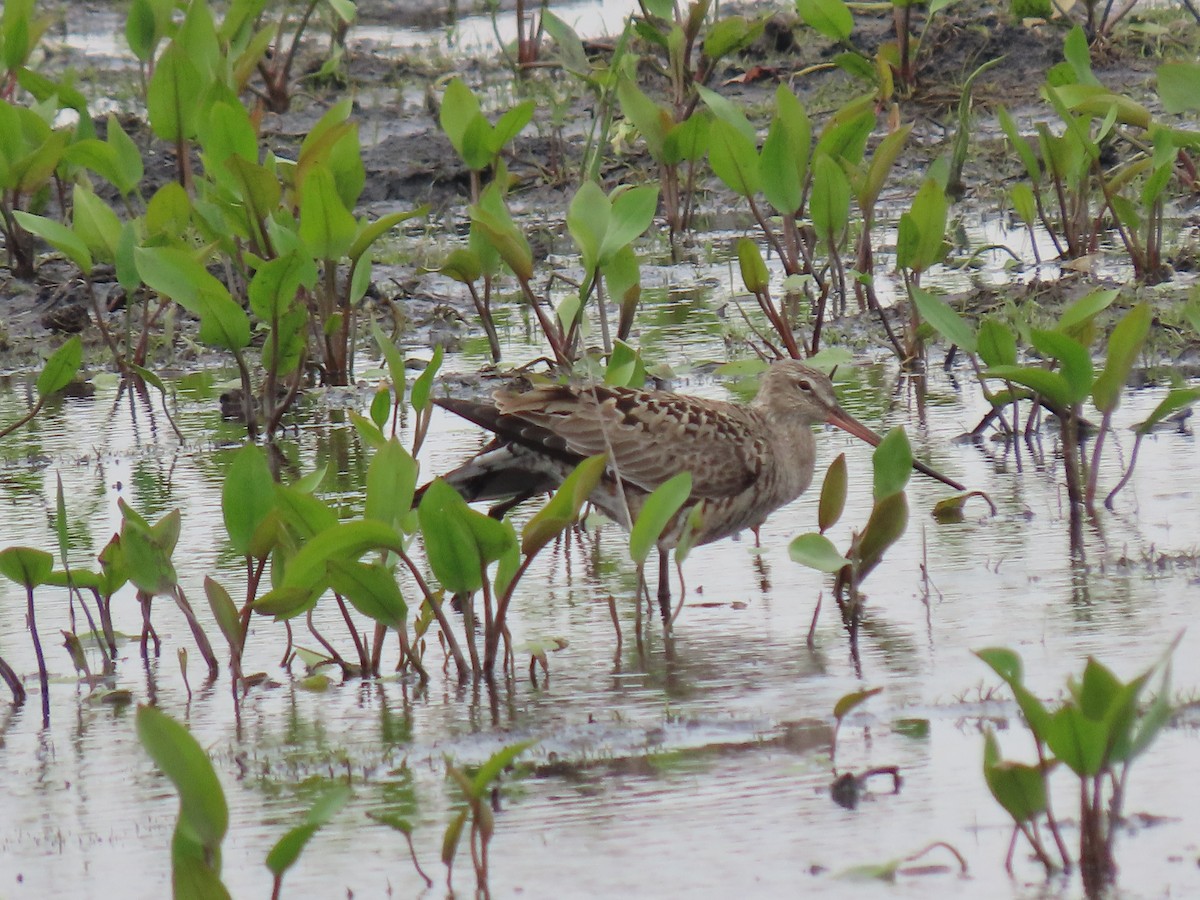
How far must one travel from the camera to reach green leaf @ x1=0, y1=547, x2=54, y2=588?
4.45 metres

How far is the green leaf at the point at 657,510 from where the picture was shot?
424 cm

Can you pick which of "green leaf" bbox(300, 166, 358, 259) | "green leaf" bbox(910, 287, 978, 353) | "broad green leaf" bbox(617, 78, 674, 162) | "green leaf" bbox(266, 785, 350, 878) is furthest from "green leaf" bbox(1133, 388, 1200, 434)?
"broad green leaf" bbox(617, 78, 674, 162)

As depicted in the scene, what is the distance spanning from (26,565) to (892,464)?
2.15m

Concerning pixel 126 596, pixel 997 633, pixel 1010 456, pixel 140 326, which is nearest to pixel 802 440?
pixel 1010 456

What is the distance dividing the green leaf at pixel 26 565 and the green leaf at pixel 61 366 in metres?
1.26

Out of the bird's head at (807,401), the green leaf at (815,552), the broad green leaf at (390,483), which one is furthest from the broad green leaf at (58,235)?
the green leaf at (815,552)

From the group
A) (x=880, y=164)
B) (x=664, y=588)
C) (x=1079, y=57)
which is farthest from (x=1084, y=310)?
(x=1079, y=57)

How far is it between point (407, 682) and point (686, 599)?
3.20 feet

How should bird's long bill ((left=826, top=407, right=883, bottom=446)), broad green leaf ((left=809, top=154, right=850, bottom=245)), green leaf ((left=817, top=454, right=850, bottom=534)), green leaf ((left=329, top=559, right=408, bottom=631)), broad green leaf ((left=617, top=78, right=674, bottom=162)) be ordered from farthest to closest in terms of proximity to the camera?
broad green leaf ((left=617, top=78, right=674, bottom=162)), broad green leaf ((left=809, top=154, right=850, bottom=245)), bird's long bill ((left=826, top=407, right=883, bottom=446)), green leaf ((left=817, top=454, right=850, bottom=534)), green leaf ((left=329, top=559, right=408, bottom=631))

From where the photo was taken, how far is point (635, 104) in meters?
8.38

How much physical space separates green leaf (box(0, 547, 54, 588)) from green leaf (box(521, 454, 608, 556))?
3.96 ft

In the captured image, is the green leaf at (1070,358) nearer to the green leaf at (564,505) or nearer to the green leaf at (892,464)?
the green leaf at (892,464)

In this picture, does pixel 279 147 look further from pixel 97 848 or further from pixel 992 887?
pixel 992 887

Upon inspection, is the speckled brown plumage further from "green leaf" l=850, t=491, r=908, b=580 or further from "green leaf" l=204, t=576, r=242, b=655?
"green leaf" l=204, t=576, r=242, b=655
